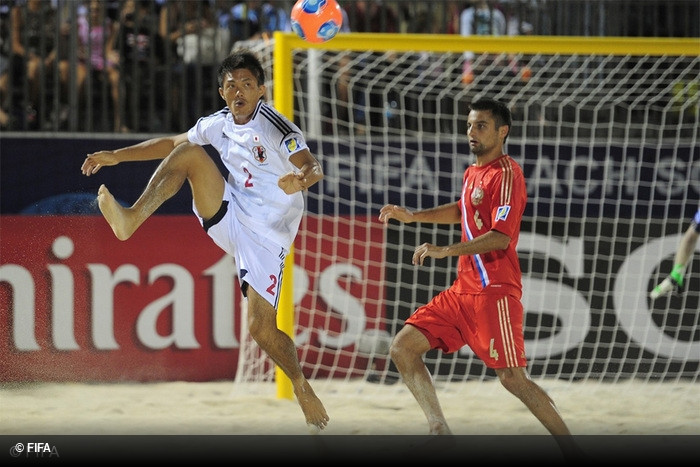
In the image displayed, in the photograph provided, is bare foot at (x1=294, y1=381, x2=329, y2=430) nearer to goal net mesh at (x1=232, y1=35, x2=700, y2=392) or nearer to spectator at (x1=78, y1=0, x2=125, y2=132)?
goal net mesh at (x1=232, y1=35, x2=700, y2=392)

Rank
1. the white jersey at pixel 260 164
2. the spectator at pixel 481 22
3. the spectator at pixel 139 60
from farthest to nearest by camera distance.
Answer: the spectator at pixel 481 22 → the spectator at pixel 139 60 → the white jersey at pixel 260 164

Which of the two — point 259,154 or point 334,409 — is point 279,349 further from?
point 334,409

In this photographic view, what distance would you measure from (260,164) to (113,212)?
2.68ft

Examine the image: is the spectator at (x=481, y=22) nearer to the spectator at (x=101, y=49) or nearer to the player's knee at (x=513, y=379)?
the spectator at (x=101, y=49)

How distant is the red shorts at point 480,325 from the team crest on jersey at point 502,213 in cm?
41

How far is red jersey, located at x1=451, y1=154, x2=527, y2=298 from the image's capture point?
5516 mm

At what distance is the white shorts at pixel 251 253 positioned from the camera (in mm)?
5609

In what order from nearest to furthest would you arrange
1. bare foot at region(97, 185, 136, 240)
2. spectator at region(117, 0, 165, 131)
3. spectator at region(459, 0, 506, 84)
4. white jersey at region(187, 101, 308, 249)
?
bare foot at region(97, 185, 136, 240) → white jersey at region(187, 101, 308, 249) → spectator at region(117, 0, 165, 131) → spectator at region(459, 0, 506, 84)

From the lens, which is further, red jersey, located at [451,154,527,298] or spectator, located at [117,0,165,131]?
spectator, located at [117,0,165,131]

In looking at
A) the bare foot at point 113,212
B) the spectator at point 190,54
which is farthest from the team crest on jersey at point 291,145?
the spectator at point 190,54

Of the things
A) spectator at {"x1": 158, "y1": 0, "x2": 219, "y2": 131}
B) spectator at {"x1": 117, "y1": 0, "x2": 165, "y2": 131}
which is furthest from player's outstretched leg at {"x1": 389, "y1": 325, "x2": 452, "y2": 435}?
spectator at {"x1": 117, "y1": 0, "x2": 165, "y2": 131}

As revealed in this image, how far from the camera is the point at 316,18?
19.6 feet

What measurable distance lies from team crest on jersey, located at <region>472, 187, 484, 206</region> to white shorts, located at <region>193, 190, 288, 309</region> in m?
1.08

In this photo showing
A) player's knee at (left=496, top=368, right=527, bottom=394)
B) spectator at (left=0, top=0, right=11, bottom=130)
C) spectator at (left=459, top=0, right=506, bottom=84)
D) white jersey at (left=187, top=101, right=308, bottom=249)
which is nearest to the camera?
player's knee at (left=496, top=368, right=527, bottom=394)
